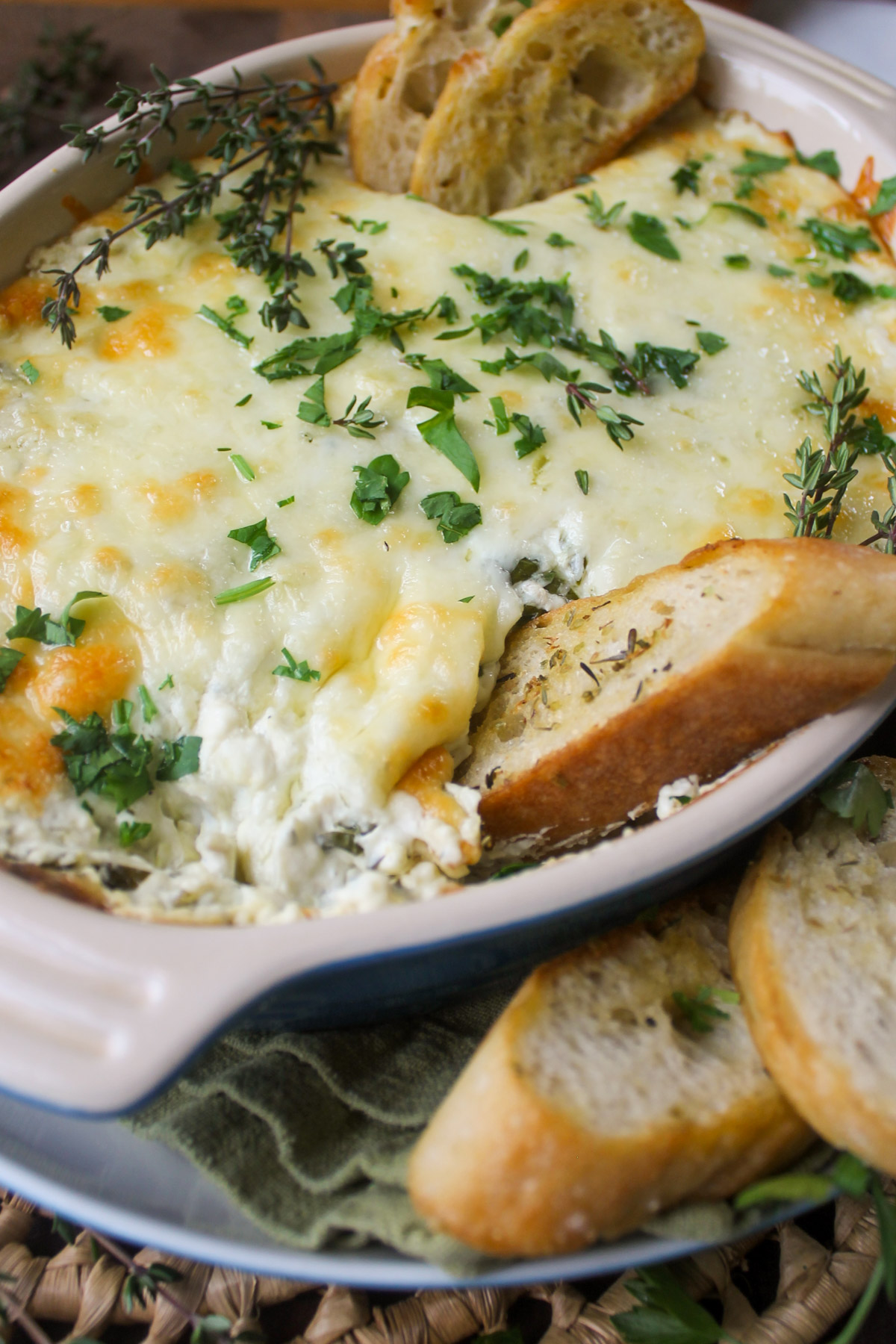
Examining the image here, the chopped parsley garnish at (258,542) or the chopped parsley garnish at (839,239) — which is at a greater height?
the chopped parsley garnish at (258,542)

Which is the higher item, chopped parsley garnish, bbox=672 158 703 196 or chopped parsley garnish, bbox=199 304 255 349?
chopped parsley garnish, bbox=199 304 255 349

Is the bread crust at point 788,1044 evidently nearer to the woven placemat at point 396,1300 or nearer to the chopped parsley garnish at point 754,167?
the woven placemat at point 396,1300

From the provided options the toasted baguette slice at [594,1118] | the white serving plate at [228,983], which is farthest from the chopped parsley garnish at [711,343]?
the toasted baguette slice at [594,1118]

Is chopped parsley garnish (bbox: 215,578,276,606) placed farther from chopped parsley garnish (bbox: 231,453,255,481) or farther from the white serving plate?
the white serving plate

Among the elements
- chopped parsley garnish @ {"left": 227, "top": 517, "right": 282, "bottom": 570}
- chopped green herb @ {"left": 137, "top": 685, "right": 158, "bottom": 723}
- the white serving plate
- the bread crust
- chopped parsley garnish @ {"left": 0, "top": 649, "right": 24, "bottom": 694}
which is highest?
chopped parsley garnish @ {"left": 0, "top": 649, "right": 24, "bottom": 694}

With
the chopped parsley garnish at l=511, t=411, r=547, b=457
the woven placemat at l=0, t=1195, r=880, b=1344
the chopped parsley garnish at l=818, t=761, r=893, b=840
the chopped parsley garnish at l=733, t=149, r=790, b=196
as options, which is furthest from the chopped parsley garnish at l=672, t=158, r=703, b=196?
the woven placemat at l=0, t=1195, r=880, b=1344

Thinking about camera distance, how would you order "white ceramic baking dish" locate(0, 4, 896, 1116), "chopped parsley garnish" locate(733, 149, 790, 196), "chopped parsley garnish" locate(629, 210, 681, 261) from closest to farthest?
"white ceramic baking dish" locate(0, 4, 896, 1116)
"chopped parsley garnish" locate(629, 210, 681, 261)
"chopped parsley garnish" locate(733, 149, 790, 196)

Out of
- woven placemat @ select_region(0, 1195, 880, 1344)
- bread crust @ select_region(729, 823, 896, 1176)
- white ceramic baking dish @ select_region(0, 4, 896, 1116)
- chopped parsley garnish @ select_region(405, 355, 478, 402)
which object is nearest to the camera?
white ceramic baking dish @ select_region(0, 4, 896, 1116)
